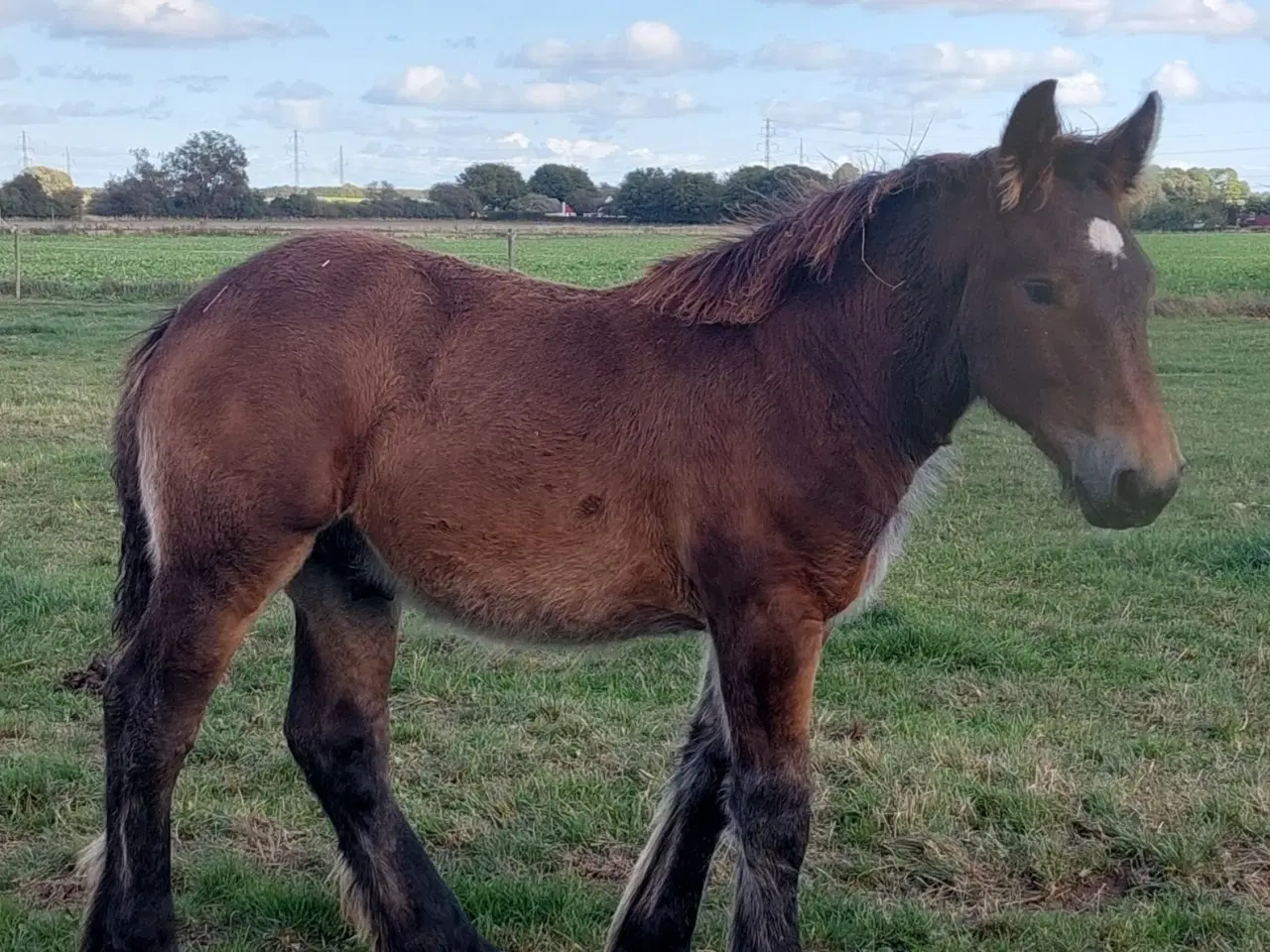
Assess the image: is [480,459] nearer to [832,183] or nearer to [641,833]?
[832,183]

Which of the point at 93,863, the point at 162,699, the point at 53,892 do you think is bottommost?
the point at 53,892

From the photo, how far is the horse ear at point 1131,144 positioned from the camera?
309 cm

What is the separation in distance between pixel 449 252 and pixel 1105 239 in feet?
83.9

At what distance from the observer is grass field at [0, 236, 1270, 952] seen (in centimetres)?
386

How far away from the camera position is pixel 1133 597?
6863 mm

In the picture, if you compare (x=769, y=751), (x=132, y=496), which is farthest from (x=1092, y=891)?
(x=132, y=496)

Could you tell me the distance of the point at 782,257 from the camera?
345 centimetres

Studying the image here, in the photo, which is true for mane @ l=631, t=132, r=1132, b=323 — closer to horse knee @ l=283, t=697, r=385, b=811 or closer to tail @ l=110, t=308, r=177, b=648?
tail @ l=110, t=308, r=177, b=648

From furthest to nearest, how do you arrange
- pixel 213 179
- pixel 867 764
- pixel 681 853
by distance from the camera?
1. pixel 213 179
2. pixel 867 764
3. pixel 681 853

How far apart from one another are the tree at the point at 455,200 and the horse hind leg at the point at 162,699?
44.4 m

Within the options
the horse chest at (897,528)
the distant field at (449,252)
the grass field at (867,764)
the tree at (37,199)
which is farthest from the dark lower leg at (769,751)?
the tree at (37,199)

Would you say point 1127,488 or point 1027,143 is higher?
point 1027,143

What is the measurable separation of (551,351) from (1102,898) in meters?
2.40

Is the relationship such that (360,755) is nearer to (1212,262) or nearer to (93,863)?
(93,863)
